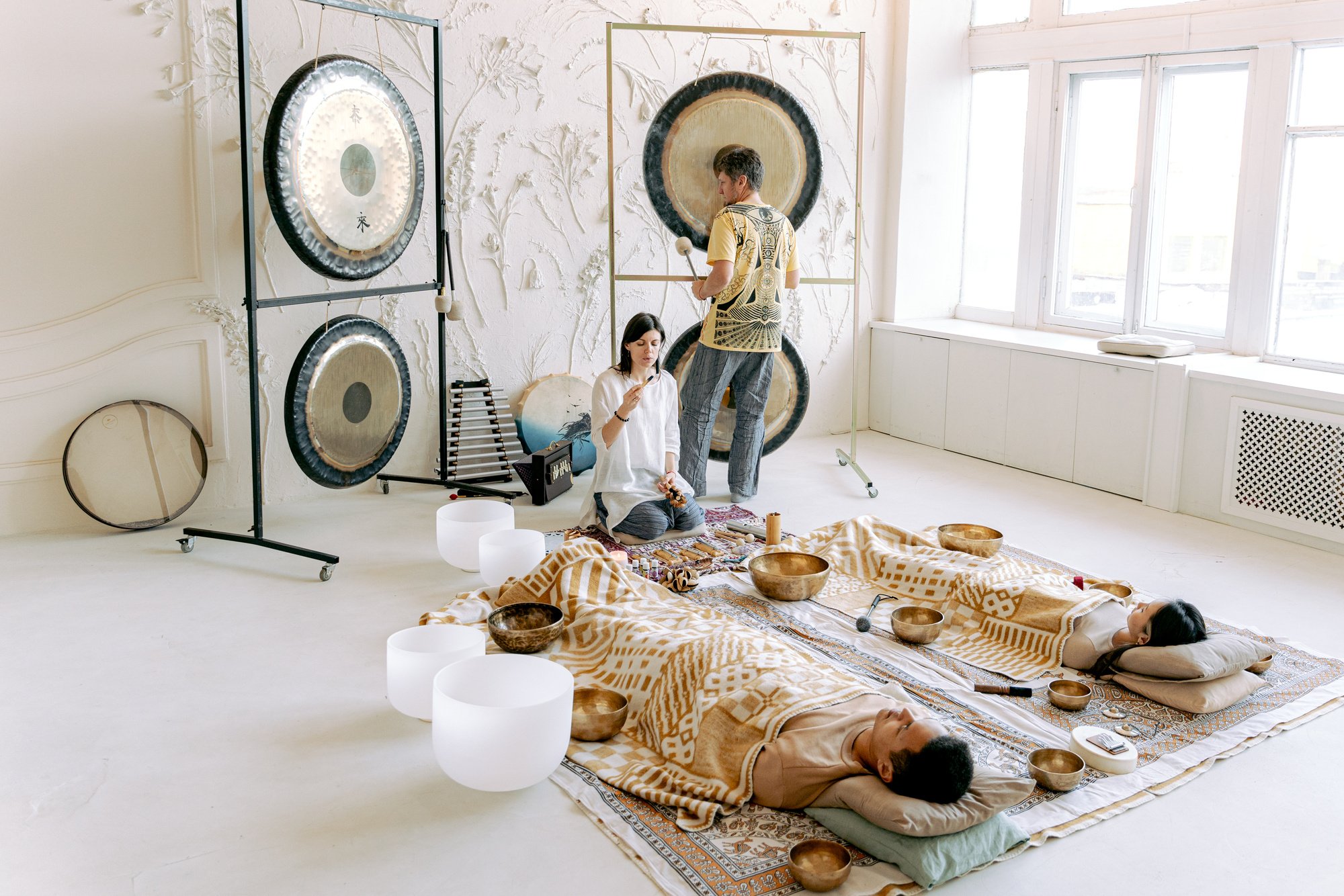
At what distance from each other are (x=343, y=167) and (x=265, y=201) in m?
0.70

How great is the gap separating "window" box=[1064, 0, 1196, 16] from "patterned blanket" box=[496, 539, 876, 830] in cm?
366

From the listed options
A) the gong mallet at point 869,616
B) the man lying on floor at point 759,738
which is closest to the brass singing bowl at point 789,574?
the gong mallet at point 869,616

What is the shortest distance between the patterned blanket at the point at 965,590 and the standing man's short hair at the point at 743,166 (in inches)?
53.4

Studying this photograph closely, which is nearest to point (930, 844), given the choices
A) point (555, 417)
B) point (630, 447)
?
point (630, 447)

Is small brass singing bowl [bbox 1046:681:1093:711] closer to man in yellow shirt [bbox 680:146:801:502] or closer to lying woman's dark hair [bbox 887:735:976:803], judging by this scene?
lying woman's dark hair [bbox 887:735:976:803]

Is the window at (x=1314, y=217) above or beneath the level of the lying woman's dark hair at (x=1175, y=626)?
above

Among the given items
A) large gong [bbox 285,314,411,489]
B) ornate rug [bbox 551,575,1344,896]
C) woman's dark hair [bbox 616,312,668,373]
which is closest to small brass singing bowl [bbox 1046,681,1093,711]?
ornate rug [bbox 551,575,1344,896]

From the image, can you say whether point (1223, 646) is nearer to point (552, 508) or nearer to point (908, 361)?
point (552, 508)

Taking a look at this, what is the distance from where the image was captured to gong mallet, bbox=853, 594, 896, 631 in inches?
122

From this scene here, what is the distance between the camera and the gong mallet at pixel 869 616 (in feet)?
10.2

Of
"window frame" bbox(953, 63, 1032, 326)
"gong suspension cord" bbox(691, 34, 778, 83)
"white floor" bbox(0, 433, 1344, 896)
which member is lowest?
"white floor" bbox(0, 433, 1344, 896)

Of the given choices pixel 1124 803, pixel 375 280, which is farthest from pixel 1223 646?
pixel 375 280

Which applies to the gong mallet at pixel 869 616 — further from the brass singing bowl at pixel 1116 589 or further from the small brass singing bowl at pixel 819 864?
the small brass singing bowl at pixel 819 864

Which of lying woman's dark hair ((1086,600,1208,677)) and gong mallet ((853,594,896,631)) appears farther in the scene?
gong mallet ((853,594,896,631))
